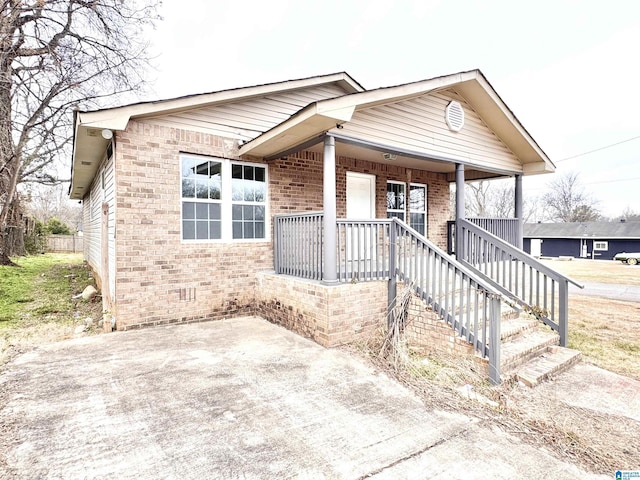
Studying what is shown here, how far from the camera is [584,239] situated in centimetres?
A: 3844

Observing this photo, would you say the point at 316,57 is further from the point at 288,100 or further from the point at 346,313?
the point at 346,313

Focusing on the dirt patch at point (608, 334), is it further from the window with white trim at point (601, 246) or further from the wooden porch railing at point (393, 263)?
the window with white trim at point (601, 246)

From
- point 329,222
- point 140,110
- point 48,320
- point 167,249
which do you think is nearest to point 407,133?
point 329,222

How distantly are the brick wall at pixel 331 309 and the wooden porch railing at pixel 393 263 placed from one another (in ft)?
0.72

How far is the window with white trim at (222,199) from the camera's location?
6.19 m

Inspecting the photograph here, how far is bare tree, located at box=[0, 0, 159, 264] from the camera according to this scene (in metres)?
10.3

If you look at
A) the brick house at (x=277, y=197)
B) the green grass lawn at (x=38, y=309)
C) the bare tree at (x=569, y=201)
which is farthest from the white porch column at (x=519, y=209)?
the bare tree at (x=569, y=201)

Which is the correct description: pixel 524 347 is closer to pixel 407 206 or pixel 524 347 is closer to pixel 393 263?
pixel 393 263

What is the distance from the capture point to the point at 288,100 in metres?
7.46

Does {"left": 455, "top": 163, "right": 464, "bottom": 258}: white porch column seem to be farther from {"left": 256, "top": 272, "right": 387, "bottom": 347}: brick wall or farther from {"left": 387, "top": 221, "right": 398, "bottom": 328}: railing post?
{"left": 256, "top": 272, "right": 387, "bottom": 347}: brick wall

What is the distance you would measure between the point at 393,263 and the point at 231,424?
352 cm

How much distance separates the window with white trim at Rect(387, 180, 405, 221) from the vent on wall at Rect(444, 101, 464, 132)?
2163 mm

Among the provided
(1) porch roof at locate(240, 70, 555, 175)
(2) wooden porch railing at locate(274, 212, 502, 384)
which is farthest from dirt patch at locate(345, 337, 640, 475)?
(1) porch roof at locate(240, 70, 555, 175)

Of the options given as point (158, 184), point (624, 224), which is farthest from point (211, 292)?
point (624, 224)
